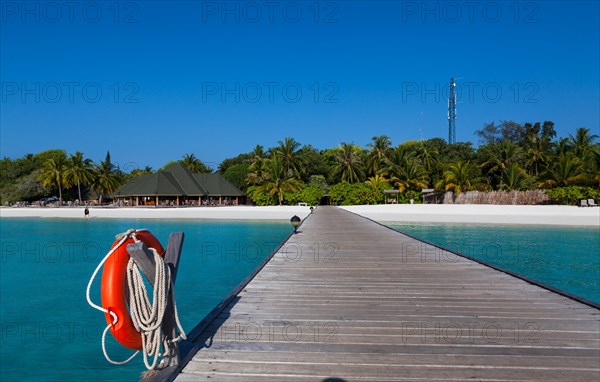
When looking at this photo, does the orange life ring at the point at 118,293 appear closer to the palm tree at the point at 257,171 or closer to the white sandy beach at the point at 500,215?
the white sandy beach at the point at 500,215

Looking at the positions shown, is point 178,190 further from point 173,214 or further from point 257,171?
point 173,214

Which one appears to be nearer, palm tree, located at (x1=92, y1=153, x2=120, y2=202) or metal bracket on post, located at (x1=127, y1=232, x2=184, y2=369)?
metal bracket on post, located at (x1=127, y1=232, x2=184, y2=369)

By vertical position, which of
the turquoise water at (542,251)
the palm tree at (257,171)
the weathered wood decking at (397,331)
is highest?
the palm tree at (257,171)

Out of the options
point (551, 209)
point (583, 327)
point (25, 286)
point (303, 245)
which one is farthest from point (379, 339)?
point (551, 209)

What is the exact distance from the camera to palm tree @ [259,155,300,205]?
45.2 m

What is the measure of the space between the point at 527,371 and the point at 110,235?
73.1 feet

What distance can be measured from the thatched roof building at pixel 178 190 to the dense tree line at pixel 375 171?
355cm

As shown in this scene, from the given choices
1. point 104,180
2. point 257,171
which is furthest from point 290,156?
point 104,180

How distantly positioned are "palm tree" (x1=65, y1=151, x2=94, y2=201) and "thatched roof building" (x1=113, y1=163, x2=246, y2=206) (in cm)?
624

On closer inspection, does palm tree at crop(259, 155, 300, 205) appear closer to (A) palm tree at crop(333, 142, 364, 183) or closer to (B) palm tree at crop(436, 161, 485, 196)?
(A) palm tree at crop(333, 142, 364, 183)

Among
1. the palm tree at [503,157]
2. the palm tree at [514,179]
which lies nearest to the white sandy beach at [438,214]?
the palm tree at [514,179]

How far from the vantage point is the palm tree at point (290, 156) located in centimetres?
4919

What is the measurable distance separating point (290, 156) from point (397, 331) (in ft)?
151

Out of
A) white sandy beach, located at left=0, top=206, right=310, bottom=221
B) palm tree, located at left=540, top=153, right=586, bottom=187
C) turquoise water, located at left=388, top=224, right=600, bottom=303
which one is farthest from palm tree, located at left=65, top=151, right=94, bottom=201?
palm tree, located at left=540, top=153, right=586, bottom=187
